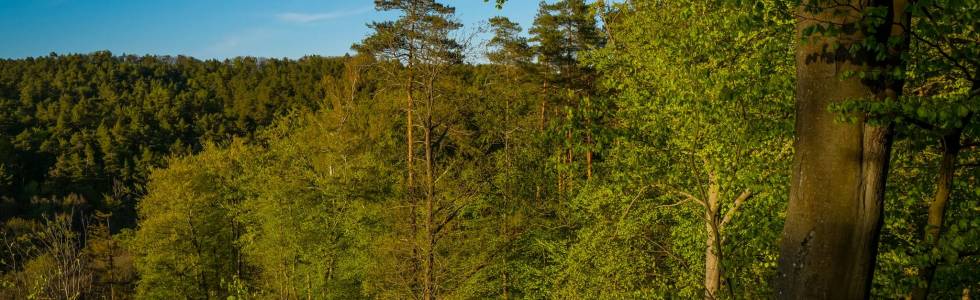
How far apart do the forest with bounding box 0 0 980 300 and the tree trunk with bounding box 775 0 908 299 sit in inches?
0.5

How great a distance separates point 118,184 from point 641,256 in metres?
64.4

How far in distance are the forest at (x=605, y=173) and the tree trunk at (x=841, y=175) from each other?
0.01 metres

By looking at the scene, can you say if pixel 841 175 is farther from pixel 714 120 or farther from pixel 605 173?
pixel 605 173

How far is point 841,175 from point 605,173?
13.4 meters

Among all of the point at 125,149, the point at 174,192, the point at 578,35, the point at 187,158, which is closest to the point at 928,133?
the point at 578,35

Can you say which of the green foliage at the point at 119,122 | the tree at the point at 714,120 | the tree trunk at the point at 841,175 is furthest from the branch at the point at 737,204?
the green foliage at the point at 119,122

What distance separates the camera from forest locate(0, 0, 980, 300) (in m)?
3.39

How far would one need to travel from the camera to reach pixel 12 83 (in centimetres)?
9344

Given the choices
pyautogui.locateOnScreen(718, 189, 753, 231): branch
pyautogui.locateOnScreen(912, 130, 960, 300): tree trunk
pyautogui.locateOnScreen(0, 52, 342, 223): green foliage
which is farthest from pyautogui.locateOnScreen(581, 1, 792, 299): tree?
pyautogui.locateOnScreen(0, 52, 342, 223): green foliage

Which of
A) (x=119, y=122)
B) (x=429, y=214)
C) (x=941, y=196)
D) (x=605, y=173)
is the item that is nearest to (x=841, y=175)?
(x=941, y=196)

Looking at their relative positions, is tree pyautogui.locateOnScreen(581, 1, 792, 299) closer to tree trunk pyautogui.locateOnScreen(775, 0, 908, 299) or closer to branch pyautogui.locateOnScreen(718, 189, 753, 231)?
branch pyautogui.locateOnScreen(718, 189, 753, 231)

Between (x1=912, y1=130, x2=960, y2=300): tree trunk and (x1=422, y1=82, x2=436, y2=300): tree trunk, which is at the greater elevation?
(x1=912, y1=130, x2=960, y2=300): tree trunk

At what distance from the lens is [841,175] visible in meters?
3.30

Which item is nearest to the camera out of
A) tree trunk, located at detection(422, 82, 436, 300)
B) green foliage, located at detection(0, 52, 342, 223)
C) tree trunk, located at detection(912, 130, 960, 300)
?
tree trunk, located at detection(912, 130, 960, 300)
